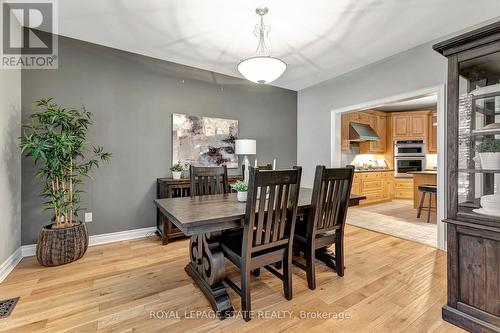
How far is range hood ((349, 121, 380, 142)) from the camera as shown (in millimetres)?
5503

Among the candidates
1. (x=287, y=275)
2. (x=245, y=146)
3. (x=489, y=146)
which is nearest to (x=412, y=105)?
(x=245, y=146)

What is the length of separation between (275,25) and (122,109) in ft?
7.67

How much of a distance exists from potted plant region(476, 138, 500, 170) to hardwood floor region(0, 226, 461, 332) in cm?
113

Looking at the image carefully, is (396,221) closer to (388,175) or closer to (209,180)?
(388,175)

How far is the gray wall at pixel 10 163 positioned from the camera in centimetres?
222

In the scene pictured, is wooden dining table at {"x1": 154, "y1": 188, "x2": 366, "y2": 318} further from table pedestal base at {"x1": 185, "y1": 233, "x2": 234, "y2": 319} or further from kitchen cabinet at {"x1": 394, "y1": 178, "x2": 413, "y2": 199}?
kitchen cabinet at {"x1": 394, "y1": 178, "x2": 413, "y2": 199}

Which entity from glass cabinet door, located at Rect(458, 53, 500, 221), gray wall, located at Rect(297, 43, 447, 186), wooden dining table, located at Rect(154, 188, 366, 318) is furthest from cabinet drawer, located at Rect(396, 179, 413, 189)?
wooden dining table, located at Rect(154, 188, 366, 318)

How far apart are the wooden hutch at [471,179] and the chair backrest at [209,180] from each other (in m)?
2.13

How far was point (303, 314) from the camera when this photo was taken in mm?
1712

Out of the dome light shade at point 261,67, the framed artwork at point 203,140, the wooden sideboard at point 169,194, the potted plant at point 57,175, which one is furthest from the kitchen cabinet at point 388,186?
the potted plant at point 57,175

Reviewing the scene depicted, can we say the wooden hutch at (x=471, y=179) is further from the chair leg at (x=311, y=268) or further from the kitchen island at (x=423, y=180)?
the kitchen island at (x=423, y=180)

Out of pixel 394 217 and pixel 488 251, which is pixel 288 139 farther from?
pixel 488 251

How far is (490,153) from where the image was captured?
157 cm

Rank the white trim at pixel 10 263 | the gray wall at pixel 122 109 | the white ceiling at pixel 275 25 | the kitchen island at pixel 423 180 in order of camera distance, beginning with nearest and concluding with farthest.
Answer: the white trim at pixel 10 263 → the white ceiling at pixel 275 25 → the gray wall at pixel 122 109 → the kitchen island at pixel 423 180
